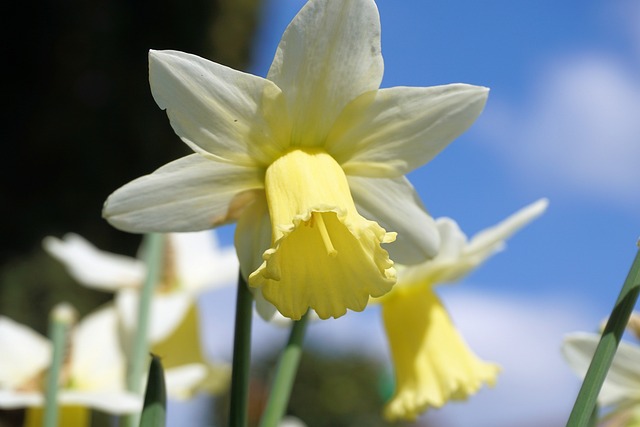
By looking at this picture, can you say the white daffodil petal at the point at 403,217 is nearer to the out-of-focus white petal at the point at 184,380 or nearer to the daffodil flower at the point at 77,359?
the out-of-focus white petal at the point at 184,380

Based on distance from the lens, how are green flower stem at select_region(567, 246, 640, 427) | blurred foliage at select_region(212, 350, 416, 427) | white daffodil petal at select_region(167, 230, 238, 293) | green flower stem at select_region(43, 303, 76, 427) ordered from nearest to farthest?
1. green flower stem at select_region(567, 246, 640, 427)
2. green flower stem at select_region(43, 303, 76, 427)
3. white daffodil petal at select_region(167, 230, 238, 293)
4. blurred foliage at select_region(212, 350, 416, 427)

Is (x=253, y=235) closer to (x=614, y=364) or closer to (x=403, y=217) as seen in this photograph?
(x=403, y=217)

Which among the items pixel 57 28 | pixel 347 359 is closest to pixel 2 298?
pixel 57 28

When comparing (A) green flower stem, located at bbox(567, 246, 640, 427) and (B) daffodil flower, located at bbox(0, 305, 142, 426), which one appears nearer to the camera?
(A) green flower stem, located at bbox(567, 246, 640, 427)

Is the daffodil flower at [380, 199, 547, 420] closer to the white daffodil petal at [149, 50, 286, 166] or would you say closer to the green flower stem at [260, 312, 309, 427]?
the green flower stem at [260, 312, 309, 427]

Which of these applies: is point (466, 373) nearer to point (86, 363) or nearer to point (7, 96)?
point (86, 363)

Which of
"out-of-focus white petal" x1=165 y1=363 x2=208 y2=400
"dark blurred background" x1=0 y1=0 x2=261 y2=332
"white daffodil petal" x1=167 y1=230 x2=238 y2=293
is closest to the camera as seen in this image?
"out-of-focus white petal" x1=165 y1=363 x2=208 y2=400

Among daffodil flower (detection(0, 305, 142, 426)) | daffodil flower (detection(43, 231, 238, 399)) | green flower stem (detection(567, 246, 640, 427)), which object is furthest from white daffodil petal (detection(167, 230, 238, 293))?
green flower stem (detection(567, 246, 640, 427))
